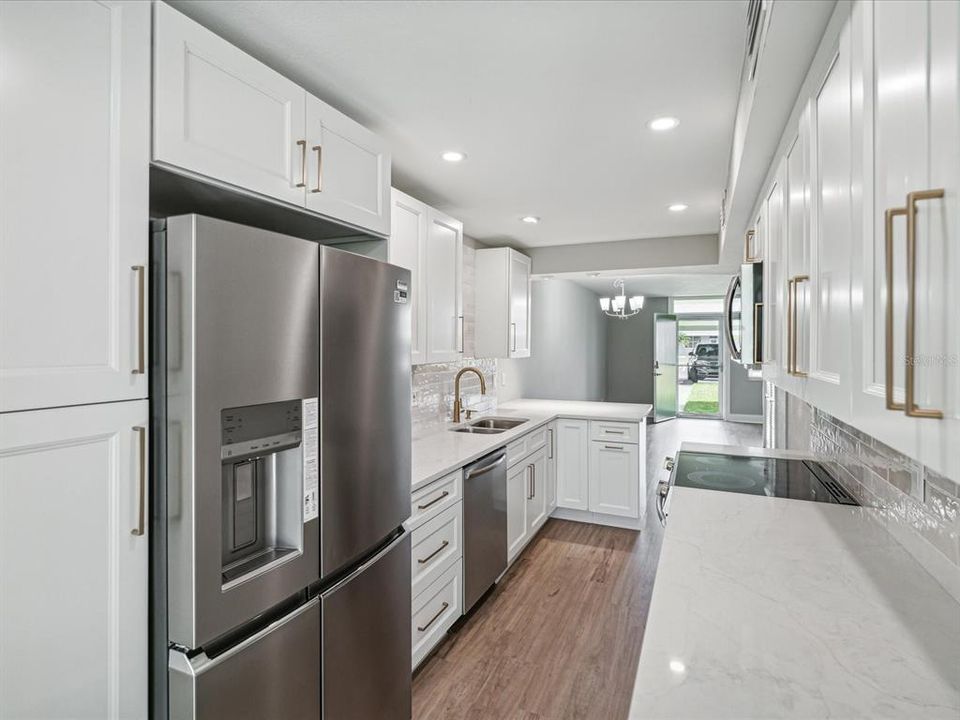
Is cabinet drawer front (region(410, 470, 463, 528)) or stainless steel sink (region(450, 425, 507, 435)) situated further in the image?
stainless steel sink (region(450, 425, 507, 435))

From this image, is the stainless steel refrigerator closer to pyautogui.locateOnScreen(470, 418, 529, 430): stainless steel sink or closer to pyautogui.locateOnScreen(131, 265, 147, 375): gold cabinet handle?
pyautogui.locateOnScreen(131, 265, 147, 375): gold cabinet handle

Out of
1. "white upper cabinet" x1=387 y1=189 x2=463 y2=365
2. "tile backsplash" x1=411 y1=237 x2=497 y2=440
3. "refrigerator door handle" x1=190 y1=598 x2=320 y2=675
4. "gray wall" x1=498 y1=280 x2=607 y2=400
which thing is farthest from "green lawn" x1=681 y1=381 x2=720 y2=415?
"refrigerator door handle" x1=190 y1=598 x2=320 y2=675

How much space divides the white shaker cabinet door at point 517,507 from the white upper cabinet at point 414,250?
1.06 m

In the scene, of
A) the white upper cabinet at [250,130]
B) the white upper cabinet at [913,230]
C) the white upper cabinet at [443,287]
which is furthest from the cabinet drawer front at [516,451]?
the white upper cabinet at [913,230]

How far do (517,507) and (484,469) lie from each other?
782 mm

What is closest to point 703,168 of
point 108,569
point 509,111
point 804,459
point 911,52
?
point 509,111

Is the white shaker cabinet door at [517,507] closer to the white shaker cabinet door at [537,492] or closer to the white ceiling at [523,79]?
the white shaker cabinet door at [537,492]

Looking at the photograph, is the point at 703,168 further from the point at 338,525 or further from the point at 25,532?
A: the point at 25,532

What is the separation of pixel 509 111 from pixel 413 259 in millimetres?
953

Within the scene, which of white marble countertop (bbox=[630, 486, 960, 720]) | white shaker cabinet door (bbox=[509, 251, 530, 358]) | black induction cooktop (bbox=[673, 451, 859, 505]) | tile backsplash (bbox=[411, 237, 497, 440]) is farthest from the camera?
white shaker cabinet door (bbox=[509, 251, 530, 358])

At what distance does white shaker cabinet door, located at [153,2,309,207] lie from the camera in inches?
48.3

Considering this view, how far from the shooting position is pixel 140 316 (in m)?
1.14

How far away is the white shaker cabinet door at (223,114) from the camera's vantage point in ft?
4.03

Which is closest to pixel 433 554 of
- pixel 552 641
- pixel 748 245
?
pixel 552 641
